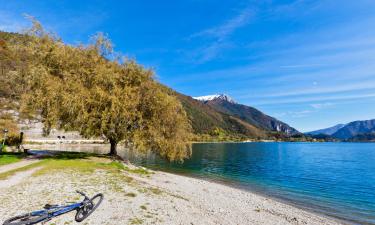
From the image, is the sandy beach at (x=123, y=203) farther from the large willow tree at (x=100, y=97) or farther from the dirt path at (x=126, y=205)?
the large willow tree at (x=100, y=97)

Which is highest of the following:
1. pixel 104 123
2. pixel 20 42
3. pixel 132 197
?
pixel 20 42

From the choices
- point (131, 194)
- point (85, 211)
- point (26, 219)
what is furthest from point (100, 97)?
point (26, 219)

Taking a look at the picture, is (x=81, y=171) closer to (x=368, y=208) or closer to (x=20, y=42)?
(x=20, y=42)

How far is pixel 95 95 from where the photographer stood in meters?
34.7

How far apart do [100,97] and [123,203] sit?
20.2 metres

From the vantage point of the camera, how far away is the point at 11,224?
11.9m

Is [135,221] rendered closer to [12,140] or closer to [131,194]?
[131,194]

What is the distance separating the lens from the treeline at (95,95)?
1330 inches

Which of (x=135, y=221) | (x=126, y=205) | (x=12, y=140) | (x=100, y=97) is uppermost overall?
(x=100, y=97)

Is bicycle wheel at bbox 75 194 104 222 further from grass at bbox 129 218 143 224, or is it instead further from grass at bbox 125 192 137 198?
grass at bbox 125 192 137 198

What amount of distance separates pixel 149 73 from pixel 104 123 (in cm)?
1102

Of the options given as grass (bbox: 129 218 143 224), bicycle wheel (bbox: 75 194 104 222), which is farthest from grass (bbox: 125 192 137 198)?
grass (bbox: 129 218 143 224)

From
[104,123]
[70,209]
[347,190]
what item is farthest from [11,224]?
[347,190]

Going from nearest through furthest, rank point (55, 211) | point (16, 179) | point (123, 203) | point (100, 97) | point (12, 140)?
point (55, 211) < point (123, 203) < point (16, 179) < point (100, 97) < point (12, 140)
